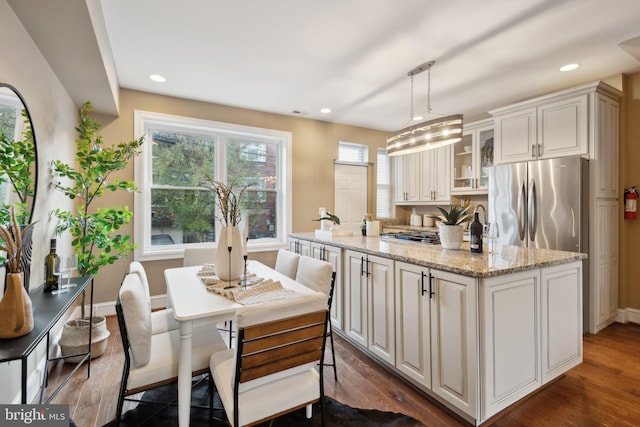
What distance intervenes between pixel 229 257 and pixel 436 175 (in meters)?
4.09

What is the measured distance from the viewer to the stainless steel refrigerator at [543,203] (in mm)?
3156

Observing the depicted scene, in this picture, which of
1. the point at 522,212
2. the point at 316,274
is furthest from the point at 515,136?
the point at 316,274

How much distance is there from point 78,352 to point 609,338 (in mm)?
5018

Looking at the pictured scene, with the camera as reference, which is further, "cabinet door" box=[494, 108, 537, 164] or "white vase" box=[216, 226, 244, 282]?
"cabinet door" box=[494, 108, 537, 164]

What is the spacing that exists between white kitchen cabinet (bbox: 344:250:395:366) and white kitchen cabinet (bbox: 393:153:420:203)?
3151 mm

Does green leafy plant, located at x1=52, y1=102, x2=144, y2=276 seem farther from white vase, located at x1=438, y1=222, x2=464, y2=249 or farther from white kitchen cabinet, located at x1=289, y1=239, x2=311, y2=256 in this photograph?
white vase, located at x1=438, y1=222, x2=464, y2=249

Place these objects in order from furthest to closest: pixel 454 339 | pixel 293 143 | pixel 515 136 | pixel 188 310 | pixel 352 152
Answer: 1. pixel 352 152
2. pixel 293 143
3. pixel 515 136
4. pixel 454 339
5. pixel 188 310

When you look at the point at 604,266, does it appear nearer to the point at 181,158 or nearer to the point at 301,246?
the point at 301,246

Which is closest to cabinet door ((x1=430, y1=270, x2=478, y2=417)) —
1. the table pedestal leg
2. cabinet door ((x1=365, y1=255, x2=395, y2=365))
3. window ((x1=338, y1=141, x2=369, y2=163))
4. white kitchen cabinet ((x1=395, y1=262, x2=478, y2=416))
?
white kitchen cabinet ((x1=395, y1=262, x2=478, y2=416))

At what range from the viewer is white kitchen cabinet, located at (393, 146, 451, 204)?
4957 millimetres

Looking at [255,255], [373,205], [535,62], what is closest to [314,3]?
[535,62]

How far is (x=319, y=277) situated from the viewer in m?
2.25

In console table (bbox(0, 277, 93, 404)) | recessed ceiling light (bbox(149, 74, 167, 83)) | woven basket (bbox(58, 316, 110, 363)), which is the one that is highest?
recessed ceiling light (bbox(149, 74, 167, 83))

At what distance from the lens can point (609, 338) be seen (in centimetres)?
306
